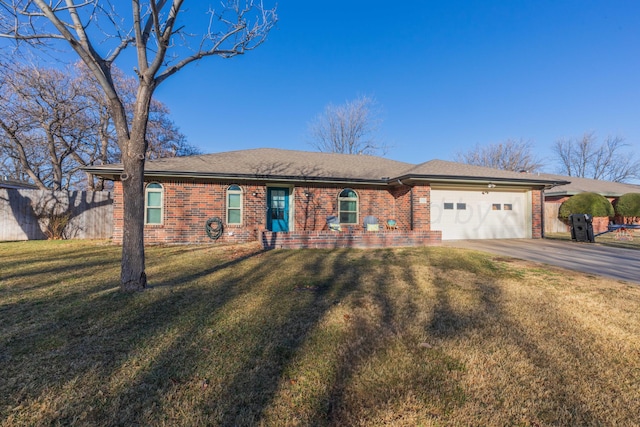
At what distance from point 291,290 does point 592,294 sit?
4.76 meters

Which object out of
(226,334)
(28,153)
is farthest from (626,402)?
(28,153)

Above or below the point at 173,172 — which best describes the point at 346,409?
below

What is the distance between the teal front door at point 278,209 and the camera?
11414 millimetres

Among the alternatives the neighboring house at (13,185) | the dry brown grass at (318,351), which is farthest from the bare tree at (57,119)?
the dry brown grass at (318,351)

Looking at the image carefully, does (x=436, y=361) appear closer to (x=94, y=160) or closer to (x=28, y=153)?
(x=94, y=160)

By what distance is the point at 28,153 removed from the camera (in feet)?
62.4

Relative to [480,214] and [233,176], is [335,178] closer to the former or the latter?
[233,176]

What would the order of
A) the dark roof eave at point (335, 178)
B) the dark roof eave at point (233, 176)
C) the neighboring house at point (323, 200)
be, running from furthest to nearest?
1. the neighboring house at point (323, 200)
2. the dark roof eave at point (335, 178)
3. the dark roof eave at point (233, 176)

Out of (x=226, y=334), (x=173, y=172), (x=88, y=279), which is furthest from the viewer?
(x=173, y=172)

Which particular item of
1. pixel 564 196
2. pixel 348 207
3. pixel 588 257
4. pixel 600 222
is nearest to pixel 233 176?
pixel 348 207

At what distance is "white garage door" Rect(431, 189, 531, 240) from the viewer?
457 inches

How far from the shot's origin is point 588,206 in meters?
15.4

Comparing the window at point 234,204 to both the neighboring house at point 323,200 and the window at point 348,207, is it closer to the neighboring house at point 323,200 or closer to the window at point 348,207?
the neighboring house at point 323,200

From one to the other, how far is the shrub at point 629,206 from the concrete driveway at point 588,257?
10.3m
